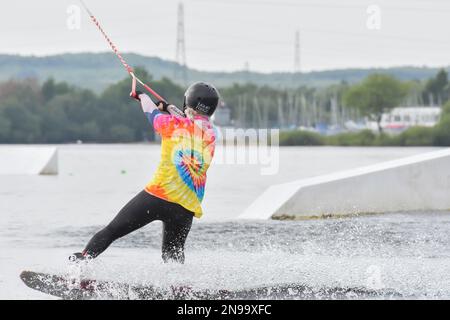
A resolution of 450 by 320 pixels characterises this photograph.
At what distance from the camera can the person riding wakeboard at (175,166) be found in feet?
28.7

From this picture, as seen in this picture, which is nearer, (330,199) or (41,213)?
(330,199)

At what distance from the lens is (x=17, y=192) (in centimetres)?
2453

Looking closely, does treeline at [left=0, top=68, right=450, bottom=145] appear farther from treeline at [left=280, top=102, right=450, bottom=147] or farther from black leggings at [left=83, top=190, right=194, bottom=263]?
black leggings at [left=83, top=190, right=194, bottom=263]

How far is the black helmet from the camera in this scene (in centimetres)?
881

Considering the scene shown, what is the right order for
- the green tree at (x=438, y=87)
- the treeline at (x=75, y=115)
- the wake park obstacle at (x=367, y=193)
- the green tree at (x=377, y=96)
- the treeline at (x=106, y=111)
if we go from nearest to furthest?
the wake park obstacle at (x=367, y=193) < the treeline at (x=106, y=111) < the treeline at (x=75, y=115) < the green tree at (x=377, y=96) < the green tree at (x=438, y=87)

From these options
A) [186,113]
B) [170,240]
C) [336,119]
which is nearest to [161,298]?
[170,240]

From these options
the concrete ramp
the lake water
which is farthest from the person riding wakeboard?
the concrete ramp

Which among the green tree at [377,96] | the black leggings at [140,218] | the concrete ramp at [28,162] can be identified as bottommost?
the green tree at [377,96]

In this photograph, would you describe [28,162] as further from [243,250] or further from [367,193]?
[243,250]

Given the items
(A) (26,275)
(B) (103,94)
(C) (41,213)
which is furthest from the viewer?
(B) (103,94)

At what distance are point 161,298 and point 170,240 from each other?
0.71 meters

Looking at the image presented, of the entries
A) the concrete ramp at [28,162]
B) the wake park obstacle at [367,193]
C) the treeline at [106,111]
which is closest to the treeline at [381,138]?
the treeline at [106,111]

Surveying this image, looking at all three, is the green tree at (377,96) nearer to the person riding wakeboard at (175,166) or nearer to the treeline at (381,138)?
the treeline at (381,138)

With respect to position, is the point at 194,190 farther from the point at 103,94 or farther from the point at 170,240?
the point at 103,94
